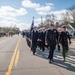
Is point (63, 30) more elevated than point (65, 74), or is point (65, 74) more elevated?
point (63, 30)

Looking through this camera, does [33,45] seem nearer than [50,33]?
No

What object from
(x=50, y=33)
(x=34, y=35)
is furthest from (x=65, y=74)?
(x=34, y=35)

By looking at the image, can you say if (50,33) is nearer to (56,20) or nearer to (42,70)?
(42,70)

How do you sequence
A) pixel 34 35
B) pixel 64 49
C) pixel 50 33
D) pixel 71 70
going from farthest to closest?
pixel 34 35 → pixel 64 49 → pixel 50 33 → pixel 71 70

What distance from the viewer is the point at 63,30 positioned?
10.9 m

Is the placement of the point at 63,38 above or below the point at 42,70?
above

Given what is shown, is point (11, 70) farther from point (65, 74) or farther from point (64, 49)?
point (64, 49)

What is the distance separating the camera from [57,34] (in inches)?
416

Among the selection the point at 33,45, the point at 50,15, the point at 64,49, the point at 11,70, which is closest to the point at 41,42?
the point at 33,45

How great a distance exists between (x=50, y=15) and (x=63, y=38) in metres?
103

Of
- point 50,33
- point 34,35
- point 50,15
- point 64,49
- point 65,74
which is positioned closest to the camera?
point 65,74

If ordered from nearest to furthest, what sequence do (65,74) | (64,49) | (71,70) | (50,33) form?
(65,74) → (71,70) → (50,33) → (64,49)

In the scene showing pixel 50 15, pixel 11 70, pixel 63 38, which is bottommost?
pixel 11 70

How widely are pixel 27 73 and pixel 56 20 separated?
109316 millimetres
